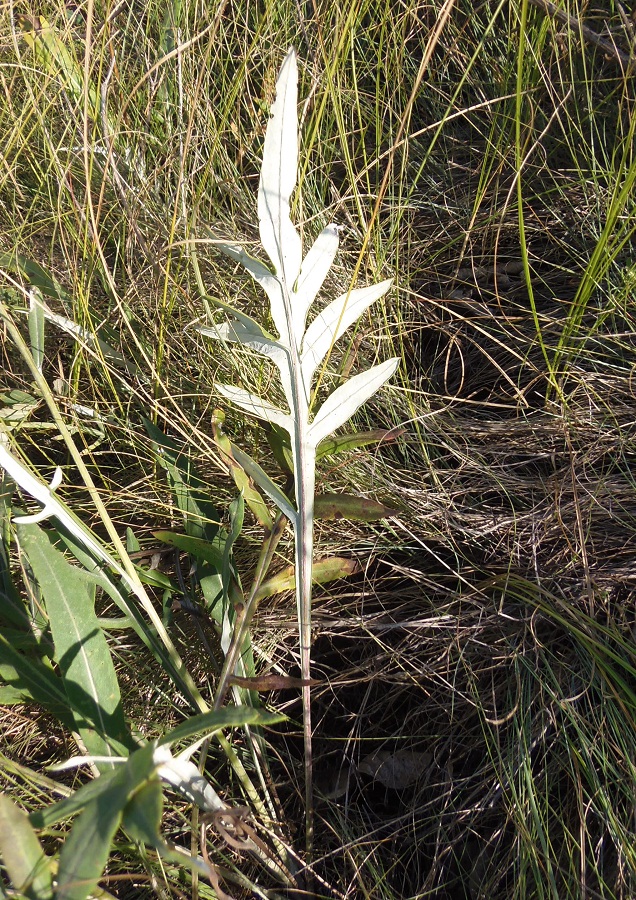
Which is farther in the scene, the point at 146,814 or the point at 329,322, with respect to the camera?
the point at 329,322

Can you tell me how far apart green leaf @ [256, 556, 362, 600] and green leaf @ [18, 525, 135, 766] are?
18cm

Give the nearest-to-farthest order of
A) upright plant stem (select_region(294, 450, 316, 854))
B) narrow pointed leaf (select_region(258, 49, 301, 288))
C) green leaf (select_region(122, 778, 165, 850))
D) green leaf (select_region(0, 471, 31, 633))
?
1. green leaf (select_region(122, 778, 165, 850))
2. narrow pointed leaf (select_region(258, 49, 301, 288))
3. upright plant stem (select_region(294, 450, 316, 854))
4. green leaf (select_region(0, 471, 31, 633))

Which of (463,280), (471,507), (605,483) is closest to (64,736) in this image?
(471,507)

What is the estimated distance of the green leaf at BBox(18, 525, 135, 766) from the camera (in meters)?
0.71

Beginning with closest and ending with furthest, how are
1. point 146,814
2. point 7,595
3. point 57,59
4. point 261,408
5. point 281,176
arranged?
point 146,814 < point 281,176 < point 261,408 < point 7,595 < point 57,59

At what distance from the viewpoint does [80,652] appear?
2.38 feet

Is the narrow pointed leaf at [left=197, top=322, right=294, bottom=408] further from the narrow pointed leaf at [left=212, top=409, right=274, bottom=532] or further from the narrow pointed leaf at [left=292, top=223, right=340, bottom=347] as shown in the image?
the narrow pointed leaf at [left=212, top=409, right=274, bottom=532]

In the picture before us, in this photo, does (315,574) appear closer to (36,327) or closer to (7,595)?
(7,595)

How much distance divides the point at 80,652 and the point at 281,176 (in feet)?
1.69

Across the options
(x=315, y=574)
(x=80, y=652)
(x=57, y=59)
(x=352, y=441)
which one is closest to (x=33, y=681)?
(x=80, y=652)

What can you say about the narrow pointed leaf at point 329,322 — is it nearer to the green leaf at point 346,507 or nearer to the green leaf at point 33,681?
the green leaf at point 346,507

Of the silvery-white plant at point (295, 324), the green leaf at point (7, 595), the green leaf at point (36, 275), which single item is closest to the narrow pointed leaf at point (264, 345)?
the silvery-white plant at point (295, 324)

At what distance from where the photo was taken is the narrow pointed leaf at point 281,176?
22.7 inches

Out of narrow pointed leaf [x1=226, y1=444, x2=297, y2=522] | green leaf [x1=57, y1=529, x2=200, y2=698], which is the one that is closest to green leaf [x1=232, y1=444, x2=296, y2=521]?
narrow pointed leaf [x1=226, y1=444, x2=297, y2=522]
